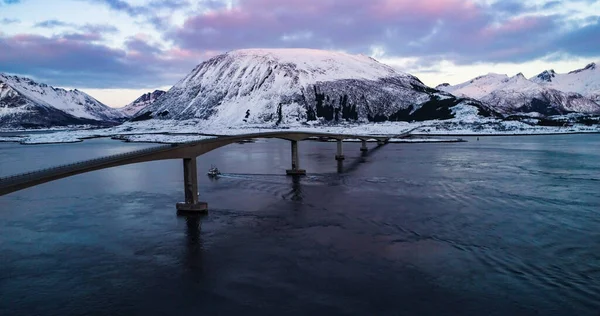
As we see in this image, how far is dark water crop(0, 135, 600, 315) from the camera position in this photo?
20.1 m

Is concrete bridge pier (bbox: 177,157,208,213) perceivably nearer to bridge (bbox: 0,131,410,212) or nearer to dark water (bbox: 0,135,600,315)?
bridge (bbox: 0,131,410,212)

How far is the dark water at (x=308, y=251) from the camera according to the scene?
66.0 ft

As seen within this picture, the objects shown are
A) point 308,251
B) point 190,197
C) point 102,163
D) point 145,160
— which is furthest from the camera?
point 190,197

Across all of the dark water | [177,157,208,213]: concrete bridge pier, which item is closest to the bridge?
[177,157,208,213]: concrete bridge pier

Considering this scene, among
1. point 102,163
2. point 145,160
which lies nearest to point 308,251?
point 102,163

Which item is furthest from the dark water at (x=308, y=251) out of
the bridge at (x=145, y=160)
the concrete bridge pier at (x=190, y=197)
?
the bridge at (x=145, y=160)

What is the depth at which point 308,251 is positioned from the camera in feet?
88.7

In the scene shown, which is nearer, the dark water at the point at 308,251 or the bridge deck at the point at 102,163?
the dark water at the point at 308,251

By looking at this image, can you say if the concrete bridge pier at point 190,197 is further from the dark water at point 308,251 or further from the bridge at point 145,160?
the dark water at point 308,251

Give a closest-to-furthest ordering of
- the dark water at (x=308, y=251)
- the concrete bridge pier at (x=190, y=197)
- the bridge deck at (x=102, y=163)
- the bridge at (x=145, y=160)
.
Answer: the dark water at (x=308, y=251), the bridge deck at (x=102, y=163), the bridge at (x=145, y=160), the concrete bridge pier at (x=190, y=197)

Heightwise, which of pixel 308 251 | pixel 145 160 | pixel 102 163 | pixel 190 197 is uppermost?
pixel 102 163

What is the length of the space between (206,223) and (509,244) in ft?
67.6

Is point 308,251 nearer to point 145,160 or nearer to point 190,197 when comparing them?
point 190,197

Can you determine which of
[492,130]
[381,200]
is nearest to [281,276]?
[381,200]
